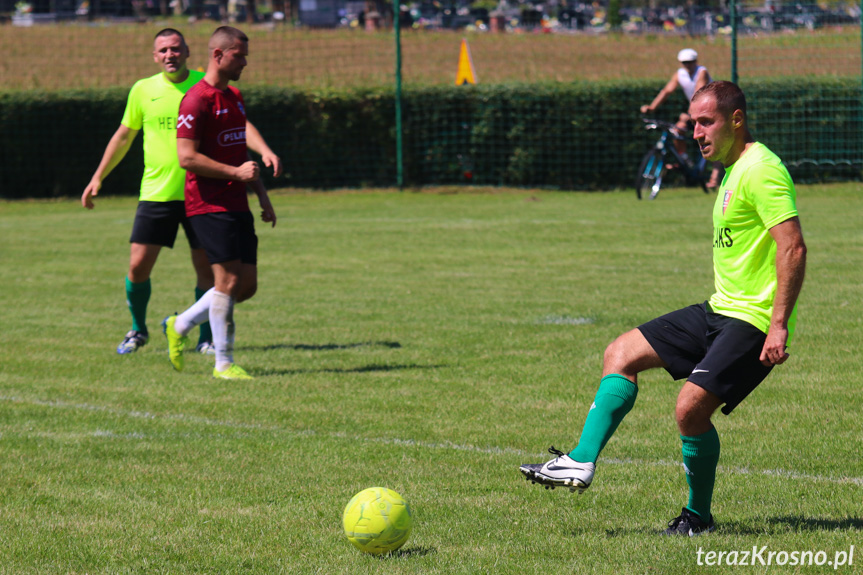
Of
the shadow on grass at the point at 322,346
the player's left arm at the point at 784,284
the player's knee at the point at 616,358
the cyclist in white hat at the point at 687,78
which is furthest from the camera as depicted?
the cyclist in white hat at the point at 687,78

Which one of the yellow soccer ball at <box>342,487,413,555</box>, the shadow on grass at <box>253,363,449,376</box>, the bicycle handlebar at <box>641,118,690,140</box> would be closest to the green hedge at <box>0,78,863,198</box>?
the bicycle handlebar at <box>641,118,690,140</box>

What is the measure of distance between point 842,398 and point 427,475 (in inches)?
115

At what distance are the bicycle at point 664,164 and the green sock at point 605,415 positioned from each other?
558 inches

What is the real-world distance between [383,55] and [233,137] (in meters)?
20.2

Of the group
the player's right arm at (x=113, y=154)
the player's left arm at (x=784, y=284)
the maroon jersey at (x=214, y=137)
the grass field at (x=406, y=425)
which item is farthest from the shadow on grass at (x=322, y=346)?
the player's left arm at (x=784, y=284)

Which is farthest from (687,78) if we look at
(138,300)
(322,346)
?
(138,300)

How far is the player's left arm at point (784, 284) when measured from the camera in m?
3.99

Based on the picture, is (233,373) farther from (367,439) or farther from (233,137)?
(367,439)

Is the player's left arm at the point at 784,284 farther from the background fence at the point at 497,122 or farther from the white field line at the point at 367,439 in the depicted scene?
the background fence at the point at 497,122

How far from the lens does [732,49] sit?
19.8 meters

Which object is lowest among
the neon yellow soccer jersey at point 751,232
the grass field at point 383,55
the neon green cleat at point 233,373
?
the neon green cleat at point 233,373

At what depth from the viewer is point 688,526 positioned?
14.2 feet

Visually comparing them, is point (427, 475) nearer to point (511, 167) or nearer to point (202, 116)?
point (202, 116)

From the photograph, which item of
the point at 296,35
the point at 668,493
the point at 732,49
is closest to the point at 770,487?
the point at 668,493
